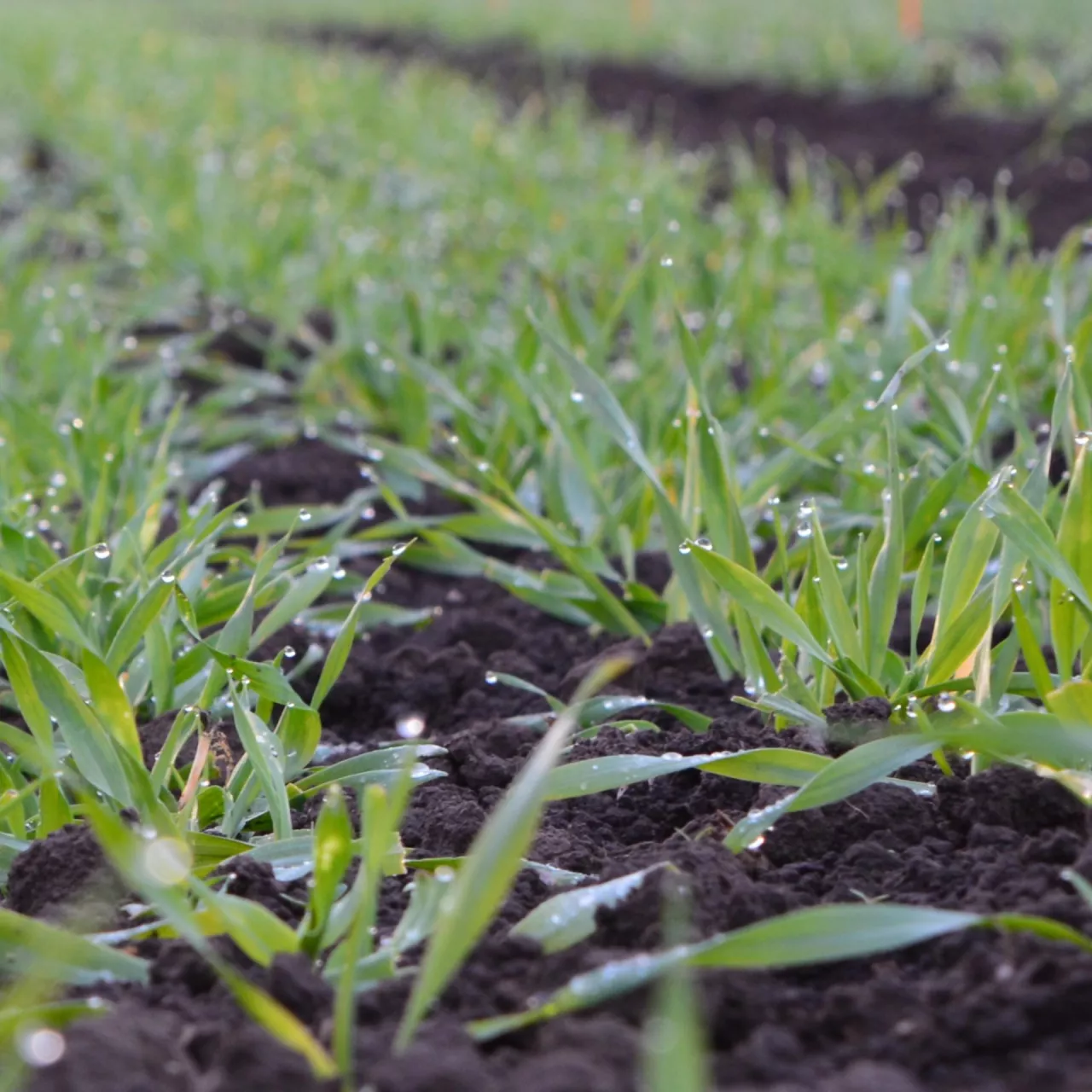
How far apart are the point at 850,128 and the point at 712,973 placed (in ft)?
26.0

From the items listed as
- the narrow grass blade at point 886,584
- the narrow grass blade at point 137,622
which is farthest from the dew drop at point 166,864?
the narrow grass blade at point 886,584

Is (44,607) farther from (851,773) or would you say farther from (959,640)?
(959,640)

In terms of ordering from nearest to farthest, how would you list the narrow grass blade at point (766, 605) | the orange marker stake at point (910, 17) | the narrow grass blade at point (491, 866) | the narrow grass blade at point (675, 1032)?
1. the narrow grass blade at point (675, 1032)
2. the narrow grass blade at point (491, 866)
3. the narrow grass blade at point (766, 605)
4. the orange marker stake at point (910, 17)

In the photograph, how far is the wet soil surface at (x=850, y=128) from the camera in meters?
6.14

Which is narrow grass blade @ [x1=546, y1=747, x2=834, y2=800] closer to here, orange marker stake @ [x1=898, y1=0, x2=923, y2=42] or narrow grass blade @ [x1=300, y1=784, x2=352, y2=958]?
narrow grass blade @ [x1=300, y1=784, x2=352, y2=958]

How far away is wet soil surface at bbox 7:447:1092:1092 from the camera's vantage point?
91 cm

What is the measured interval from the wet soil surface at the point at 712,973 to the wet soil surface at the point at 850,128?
3.10 m

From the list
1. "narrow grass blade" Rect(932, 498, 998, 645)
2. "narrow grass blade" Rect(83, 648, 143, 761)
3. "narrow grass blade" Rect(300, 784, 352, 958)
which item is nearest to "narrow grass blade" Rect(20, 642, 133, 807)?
"narrow grass blade" Rect(83, 648, 143, 761)

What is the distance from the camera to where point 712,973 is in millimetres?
1020

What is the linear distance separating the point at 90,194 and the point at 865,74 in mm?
5412

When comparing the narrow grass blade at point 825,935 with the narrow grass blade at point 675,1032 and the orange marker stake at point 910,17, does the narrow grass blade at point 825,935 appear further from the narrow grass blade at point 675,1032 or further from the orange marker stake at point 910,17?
the orange marker stake at point 910,17

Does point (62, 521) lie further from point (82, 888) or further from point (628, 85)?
point (628, 85)

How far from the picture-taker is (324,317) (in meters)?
3.53

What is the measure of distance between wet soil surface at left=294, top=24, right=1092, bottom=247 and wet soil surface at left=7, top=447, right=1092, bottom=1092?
310 cm
